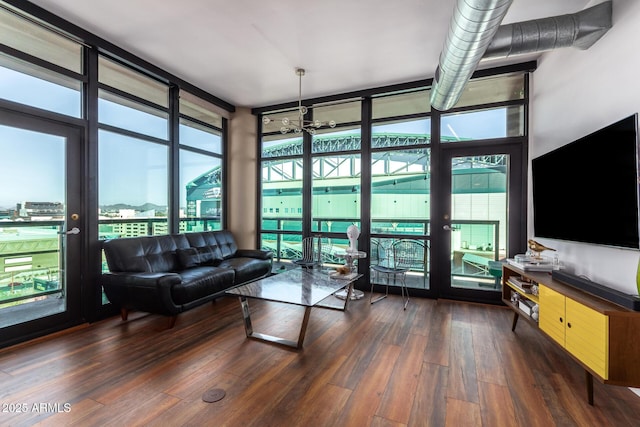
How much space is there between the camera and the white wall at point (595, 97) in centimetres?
200

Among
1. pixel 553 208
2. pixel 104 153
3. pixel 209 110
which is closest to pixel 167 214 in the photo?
pixel 104 153

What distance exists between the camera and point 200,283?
10.2 ft

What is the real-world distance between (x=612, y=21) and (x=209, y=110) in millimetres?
4705

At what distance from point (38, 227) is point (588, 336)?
443cm

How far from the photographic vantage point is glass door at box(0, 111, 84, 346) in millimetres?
2574

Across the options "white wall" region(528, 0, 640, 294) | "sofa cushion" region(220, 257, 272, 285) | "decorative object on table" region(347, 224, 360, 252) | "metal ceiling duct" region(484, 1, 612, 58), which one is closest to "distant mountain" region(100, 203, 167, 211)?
"sofa cushion" region(220, 257, 272, 285)

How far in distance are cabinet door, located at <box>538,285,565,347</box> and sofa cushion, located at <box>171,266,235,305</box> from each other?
309 cm

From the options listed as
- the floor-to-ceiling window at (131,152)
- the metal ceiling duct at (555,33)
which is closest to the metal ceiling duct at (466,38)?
the metal ceiling duct at (555,33)

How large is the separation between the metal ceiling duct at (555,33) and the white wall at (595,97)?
0.24 feet

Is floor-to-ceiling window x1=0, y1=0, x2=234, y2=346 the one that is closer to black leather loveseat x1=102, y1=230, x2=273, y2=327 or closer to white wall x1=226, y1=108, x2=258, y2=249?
black leather loveseat x1=102, y1=230, x2=273, y2=327

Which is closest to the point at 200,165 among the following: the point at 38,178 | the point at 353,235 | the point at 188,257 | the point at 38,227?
the point at 188,257

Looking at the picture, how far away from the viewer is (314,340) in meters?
2.64

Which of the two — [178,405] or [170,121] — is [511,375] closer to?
[178,405]

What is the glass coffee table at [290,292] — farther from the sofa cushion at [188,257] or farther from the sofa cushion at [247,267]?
the sofa cushion at [188,257]
